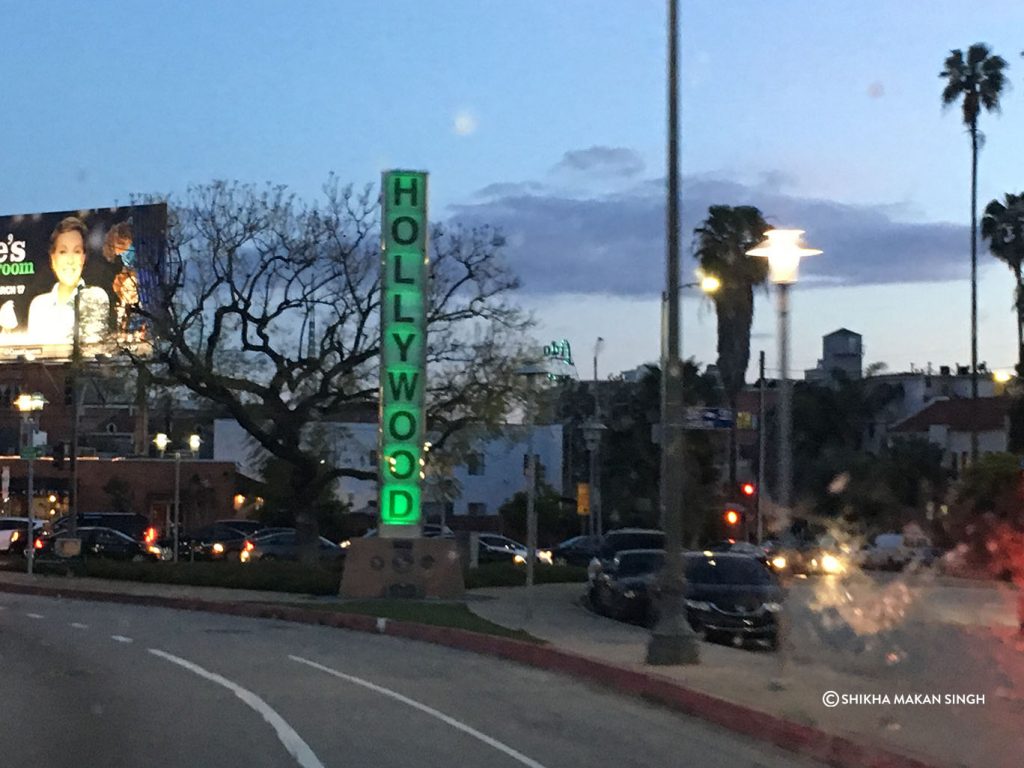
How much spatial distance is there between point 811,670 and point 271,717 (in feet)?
21.8

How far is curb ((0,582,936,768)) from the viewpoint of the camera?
36.8ft

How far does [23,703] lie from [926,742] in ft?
29.7

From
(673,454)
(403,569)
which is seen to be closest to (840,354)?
(403,569)

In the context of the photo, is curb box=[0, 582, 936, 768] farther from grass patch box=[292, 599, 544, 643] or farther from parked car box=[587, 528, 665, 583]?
parked car box=[587, 528, 665, 583]

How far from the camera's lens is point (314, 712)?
46.4 ft

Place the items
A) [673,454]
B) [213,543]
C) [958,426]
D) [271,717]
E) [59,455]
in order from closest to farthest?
[271,717]
[673,454]
[59,455]
[213,543]
[958,426]

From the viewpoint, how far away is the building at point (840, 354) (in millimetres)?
107869

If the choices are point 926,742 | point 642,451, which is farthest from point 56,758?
point 642,451

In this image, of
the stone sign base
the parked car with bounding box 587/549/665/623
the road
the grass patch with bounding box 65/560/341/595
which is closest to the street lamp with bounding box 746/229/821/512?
the road

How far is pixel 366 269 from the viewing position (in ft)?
119

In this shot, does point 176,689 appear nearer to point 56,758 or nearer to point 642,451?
point 56,758

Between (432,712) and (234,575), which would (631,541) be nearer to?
(234,575)

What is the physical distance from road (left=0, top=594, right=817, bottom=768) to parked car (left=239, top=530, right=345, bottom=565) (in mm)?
21620

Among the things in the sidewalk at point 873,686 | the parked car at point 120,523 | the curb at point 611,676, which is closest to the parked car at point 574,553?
the parked car at point 120,523
